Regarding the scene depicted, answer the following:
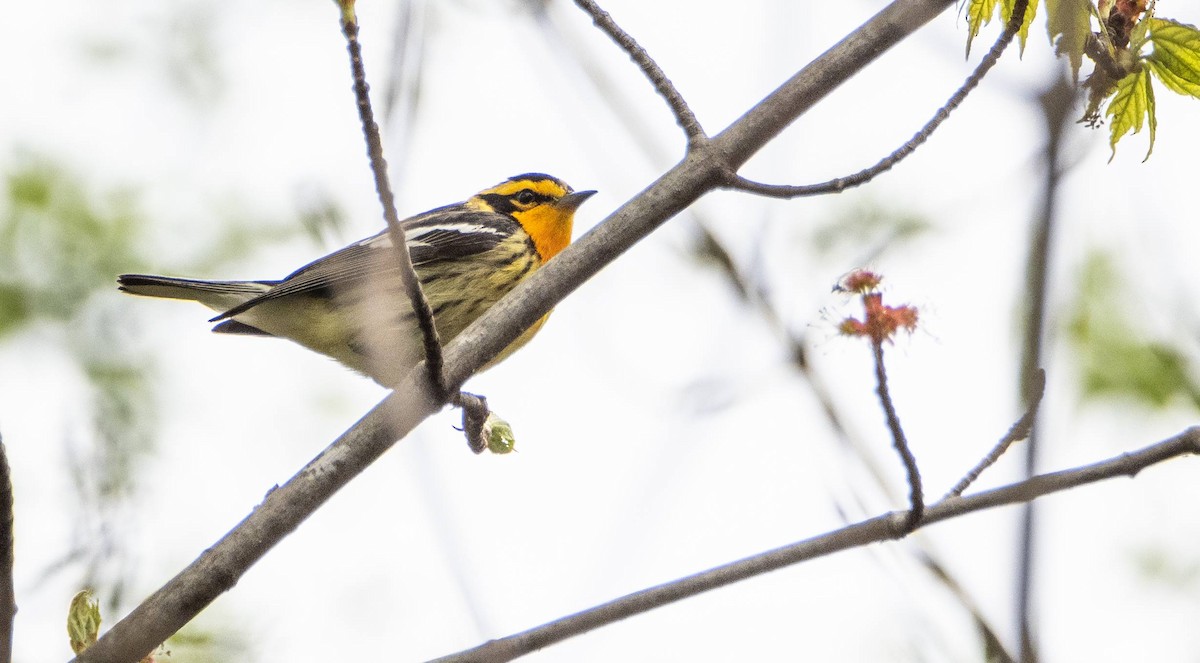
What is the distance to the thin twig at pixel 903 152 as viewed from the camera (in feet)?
8.92

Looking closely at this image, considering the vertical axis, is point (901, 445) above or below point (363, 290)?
below

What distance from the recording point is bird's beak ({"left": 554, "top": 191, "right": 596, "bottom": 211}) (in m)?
6.54

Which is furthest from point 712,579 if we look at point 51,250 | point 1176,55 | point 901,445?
point 51,250

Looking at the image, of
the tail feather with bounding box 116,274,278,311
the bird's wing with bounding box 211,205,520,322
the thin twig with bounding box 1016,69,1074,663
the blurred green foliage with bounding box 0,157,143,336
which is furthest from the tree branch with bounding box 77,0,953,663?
the blurred green foliage with bounding box 0,157,143,336

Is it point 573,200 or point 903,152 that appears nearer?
point 903,152

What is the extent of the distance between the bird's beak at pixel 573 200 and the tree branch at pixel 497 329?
341 centimetres

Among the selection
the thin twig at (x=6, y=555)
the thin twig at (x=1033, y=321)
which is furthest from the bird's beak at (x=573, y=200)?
the thin twig at (x=1033, y=321)

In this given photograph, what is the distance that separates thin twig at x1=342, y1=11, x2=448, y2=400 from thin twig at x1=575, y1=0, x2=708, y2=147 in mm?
818

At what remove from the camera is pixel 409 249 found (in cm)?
524

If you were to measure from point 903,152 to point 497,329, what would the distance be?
1.13 m

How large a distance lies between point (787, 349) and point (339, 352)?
11.6ft

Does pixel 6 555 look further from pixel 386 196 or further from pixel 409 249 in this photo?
pixel 409 249

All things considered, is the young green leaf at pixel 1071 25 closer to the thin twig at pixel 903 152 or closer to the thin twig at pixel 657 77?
the thin twig at pixel 903 152

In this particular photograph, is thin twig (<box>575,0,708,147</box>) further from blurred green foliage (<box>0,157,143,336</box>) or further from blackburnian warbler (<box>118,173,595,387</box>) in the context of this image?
blurred green foliage (<box>0,157,143,336</box>)
